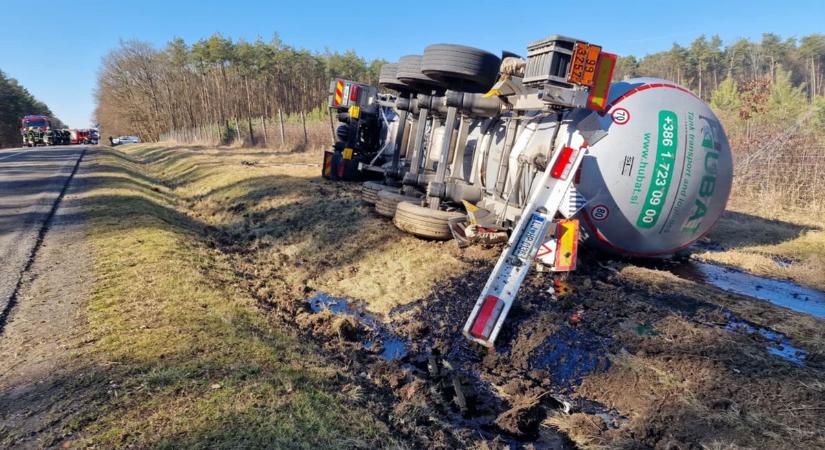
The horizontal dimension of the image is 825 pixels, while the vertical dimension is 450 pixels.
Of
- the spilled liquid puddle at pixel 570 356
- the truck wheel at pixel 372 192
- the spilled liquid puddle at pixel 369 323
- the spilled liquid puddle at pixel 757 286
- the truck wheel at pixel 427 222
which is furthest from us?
the truck wheel at pixel 372 192

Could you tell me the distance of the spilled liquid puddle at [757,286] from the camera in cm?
533

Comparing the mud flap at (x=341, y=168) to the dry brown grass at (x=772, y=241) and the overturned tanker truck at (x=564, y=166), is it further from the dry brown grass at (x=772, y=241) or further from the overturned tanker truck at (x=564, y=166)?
the dry brown grass at (x=772, y=241)

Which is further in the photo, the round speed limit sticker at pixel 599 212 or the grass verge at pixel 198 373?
the round speed limit sticker at pixel 599 212

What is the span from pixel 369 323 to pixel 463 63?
4.09m

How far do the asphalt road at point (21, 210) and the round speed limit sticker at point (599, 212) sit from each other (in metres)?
5.52

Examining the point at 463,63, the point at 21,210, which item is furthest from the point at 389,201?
the point at 21,210

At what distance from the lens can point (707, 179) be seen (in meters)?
5.11

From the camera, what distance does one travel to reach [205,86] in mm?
42031

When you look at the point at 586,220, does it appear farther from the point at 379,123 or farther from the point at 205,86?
the point at 205,86

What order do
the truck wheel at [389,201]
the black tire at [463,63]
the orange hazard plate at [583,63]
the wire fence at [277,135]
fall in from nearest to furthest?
the orange hazard plate at [583,63], the black tire at [463,63], the truck wheel at [389,201], the wire fence at [277,135]

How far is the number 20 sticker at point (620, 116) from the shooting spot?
495cm

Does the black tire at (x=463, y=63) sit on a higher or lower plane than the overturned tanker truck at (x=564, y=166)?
higher

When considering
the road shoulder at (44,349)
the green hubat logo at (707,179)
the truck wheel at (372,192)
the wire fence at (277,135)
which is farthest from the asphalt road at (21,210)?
the wire fence at (277,135)

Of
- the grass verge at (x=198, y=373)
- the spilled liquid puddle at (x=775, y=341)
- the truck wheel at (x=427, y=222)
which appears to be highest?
the truck wheel at (x=427, y=222)
